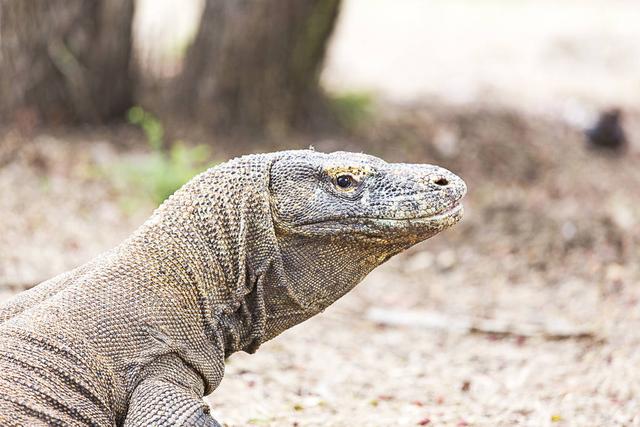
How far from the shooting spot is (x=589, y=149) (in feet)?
45.2

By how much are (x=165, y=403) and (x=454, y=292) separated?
5464 mm

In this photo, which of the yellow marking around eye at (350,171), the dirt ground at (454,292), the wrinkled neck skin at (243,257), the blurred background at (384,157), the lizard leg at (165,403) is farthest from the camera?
the blurred background at (384,157)

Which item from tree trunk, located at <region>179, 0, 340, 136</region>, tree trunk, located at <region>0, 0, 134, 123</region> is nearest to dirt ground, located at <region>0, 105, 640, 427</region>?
tree trunk, located at <region>0, 0, 134, 123</region>

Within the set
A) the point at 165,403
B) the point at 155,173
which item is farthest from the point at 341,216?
the point at 155,173

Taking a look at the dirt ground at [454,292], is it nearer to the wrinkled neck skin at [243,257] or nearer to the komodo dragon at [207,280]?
the wrinkled neck skin at [243,257]

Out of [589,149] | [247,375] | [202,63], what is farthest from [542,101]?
[247,375]

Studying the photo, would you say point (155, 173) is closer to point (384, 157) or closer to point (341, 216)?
point (384, 157)

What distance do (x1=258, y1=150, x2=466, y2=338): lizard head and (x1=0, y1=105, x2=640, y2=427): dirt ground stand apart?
1.17 meters

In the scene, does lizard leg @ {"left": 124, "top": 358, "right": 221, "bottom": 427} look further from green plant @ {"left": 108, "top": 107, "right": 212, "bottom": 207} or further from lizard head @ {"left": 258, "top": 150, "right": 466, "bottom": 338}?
green plant @ {"left": 108, "top": 107, "right": 212, "bottom": 207}

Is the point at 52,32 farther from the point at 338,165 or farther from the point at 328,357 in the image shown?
the point at 338,165

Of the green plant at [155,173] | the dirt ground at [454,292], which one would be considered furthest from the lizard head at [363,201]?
the green plant at [155,173]

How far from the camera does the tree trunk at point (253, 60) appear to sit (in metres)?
10.8

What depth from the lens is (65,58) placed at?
1089cm

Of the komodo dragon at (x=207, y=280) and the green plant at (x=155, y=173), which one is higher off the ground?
the komodo dragon at (x=207, y=280)
